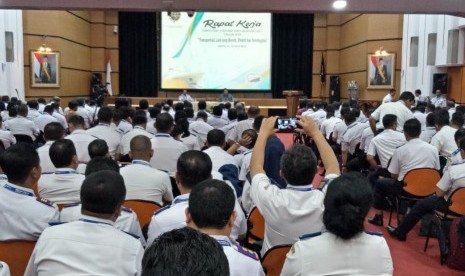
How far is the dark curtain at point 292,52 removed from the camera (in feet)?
64.4

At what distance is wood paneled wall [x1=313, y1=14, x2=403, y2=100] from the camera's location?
16234mm

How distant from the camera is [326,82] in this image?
1972 cm

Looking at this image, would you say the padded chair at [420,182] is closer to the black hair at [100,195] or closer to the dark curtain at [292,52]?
the black hair at [100,195]

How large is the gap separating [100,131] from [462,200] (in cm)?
378

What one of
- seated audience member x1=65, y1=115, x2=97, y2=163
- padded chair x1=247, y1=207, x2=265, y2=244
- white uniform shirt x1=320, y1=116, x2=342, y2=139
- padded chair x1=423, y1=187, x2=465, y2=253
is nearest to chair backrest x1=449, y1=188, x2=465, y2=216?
padded chair x1=423, y1=187, x2=465, y2=253

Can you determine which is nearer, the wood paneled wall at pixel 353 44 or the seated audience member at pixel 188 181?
the seated audience member at pixel 188 181

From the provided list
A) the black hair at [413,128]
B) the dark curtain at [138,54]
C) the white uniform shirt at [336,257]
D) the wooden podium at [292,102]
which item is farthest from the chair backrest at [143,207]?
the dark curtain at [138,54]

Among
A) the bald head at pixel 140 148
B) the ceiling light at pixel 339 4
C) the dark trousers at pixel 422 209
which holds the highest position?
Result: the ceiling light at pixel 339 4

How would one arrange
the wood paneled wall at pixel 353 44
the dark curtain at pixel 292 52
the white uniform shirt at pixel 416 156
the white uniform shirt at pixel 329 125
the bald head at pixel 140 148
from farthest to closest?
the dark curtain at pixel 292 52 → the wood paneled wall at pixel 353 44 → the white uniform shirt at pixel 329 125 → the white uniform shirt at pixel 416 156 → the bald head at pixel 140 148

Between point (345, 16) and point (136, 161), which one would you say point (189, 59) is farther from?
point (136, 161)

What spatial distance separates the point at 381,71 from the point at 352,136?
31.4 feet

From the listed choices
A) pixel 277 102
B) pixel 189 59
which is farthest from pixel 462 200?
pixel 189 59

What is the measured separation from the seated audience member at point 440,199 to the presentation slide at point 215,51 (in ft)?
45.4

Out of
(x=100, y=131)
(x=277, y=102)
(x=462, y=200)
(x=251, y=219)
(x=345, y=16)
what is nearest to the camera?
(x=251, y=219)
